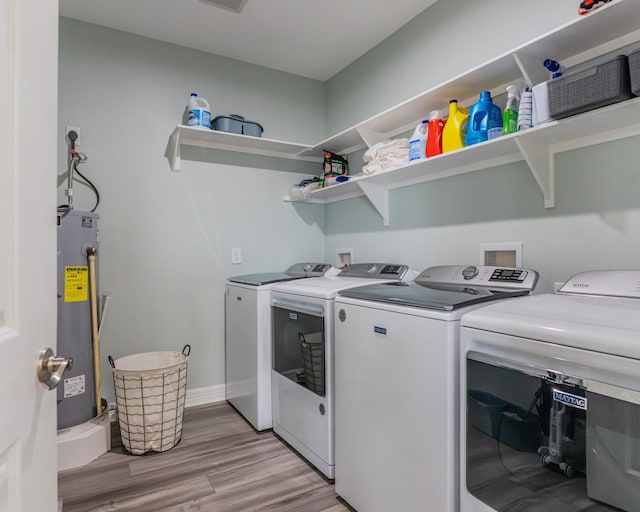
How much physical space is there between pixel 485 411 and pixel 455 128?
1271 mm

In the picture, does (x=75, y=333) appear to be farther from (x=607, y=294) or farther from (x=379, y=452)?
(x=607, y=294)

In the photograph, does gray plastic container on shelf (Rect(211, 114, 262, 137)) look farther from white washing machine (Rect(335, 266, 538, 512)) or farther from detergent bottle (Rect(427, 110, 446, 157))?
white washing machine (Rect(335, 266, 538, 512))

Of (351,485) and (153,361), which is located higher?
(153,361)

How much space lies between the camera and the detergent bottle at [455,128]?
1.78m

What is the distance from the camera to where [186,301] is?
8.60 feet

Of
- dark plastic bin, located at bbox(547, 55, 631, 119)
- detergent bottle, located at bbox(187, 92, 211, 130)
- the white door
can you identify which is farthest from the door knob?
detergent bottle, located at bbox(187, 92, 211, 130)

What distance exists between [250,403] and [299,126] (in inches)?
82.2

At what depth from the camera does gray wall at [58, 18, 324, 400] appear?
2355 mm

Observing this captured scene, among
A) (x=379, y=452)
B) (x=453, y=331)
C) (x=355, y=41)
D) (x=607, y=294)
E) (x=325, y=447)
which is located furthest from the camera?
(x=355, y=41)

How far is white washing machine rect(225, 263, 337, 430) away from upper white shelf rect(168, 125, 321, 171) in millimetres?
906

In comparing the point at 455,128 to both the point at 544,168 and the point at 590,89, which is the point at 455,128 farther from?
the point at 590,89

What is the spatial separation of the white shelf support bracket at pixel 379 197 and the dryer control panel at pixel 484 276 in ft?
2.20

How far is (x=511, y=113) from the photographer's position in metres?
1.53

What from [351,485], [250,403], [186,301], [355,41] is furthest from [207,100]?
[351,485]
